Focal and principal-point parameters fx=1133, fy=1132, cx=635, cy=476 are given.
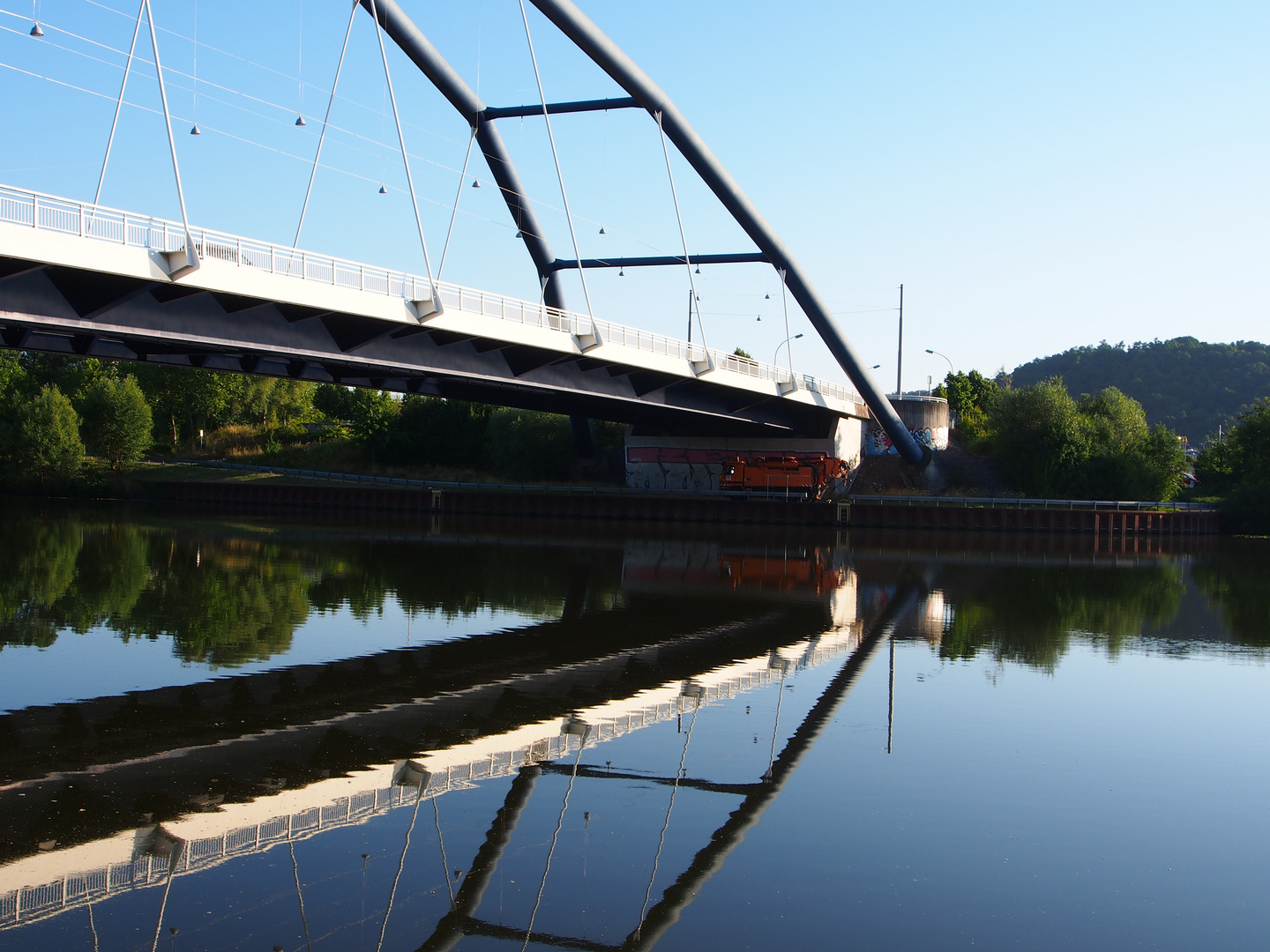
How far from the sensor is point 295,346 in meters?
26.8

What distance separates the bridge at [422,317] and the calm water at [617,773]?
5828mm

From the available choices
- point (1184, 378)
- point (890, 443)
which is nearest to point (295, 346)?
point (890, 443)

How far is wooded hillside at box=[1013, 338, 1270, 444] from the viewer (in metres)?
158

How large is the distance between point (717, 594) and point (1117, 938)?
20.1 metres

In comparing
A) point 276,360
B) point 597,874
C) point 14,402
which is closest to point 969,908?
point 597,874

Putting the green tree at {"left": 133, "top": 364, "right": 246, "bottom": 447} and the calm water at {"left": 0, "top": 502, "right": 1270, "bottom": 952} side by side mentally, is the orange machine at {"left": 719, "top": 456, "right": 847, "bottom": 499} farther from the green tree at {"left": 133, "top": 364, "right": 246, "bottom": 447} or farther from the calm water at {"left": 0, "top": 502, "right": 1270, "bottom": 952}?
the green tree at {"left": 133, "top": 364, "right": 246, "bottom": 447}

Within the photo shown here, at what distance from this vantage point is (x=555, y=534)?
157 feet

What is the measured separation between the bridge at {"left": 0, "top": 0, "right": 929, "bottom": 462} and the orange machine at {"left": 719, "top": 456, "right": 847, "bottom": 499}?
119 inches

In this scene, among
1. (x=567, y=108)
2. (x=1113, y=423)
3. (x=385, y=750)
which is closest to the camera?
(x=385, y=750)

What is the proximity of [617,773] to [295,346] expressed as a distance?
18.0 meters

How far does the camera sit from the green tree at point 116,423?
74250mm

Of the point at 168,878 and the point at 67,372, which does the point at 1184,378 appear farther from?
the point at 168,878

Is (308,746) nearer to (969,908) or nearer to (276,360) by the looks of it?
(969,908)

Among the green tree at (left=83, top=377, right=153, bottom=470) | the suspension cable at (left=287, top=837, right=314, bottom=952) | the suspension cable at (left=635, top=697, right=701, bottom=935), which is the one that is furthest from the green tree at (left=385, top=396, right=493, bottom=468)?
the suspension cable at (left=287, top=837, right=314, bottom=952)
